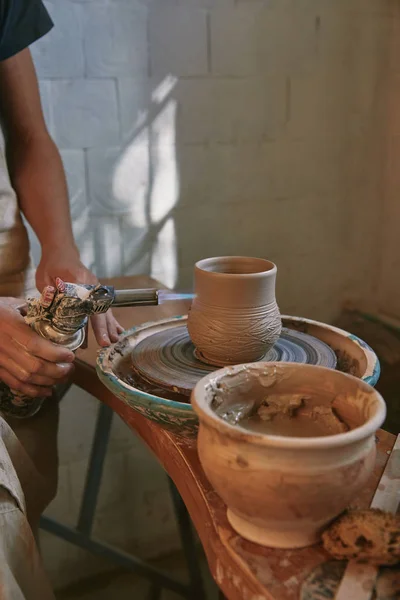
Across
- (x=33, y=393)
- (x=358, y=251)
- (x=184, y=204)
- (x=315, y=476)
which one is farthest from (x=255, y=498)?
(x=358, y=251)

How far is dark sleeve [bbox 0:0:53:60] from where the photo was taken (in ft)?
3.92

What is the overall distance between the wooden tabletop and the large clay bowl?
0.19ft

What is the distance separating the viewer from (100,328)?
3.10 feet

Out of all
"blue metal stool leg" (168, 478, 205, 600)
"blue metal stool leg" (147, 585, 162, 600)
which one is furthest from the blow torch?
"blue metal stool leg" (147, 585, 162, 600)

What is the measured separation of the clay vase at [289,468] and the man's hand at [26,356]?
34cm

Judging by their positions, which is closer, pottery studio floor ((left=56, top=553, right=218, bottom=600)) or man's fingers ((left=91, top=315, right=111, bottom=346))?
man's fingers ((left=91, top=315, right=111, bottom=346))

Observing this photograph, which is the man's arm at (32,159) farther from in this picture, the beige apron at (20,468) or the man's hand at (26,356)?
the man's hand at (26,356)

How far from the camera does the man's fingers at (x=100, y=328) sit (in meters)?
0.92

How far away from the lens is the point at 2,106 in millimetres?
1300

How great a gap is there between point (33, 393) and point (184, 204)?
3.20ft

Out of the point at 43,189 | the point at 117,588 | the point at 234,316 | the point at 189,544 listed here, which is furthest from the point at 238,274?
the point at 117,588

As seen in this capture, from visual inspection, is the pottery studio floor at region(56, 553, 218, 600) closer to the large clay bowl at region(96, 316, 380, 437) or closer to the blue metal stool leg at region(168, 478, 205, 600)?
the blue metal stool leg at region(168, 478, 205, 600)

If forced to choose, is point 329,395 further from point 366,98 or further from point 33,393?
point 366,98

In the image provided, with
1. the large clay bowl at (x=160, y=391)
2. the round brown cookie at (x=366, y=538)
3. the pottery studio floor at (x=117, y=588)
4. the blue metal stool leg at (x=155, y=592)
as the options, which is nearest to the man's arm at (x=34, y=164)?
the large clay bowl at (x=160, y=391)
